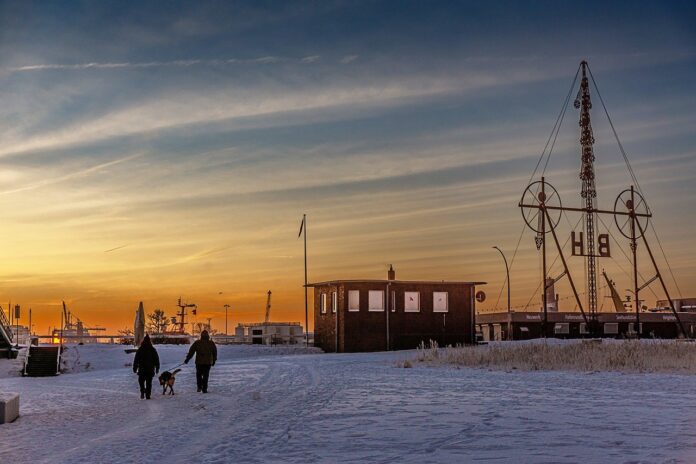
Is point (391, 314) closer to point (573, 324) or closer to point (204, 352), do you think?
point (204, 352)

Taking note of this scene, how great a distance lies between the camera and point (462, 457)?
9.98m

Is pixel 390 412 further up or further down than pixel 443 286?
further down

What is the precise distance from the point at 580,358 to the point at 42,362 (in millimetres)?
25568

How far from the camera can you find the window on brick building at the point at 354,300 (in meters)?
50.4

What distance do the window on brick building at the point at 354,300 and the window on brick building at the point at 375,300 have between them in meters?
0.74

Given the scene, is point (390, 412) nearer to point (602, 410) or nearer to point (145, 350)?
point (602, 410)

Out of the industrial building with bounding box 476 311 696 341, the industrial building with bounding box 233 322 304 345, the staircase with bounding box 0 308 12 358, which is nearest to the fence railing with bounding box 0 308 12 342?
the staircase with bounding box 0 308 12 358

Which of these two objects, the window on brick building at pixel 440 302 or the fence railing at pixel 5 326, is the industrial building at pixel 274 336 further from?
the fence railing at pixel 5 326

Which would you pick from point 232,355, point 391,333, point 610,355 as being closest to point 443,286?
point 391,333

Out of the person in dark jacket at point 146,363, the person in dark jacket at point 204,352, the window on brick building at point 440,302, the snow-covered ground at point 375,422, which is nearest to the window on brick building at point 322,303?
the window on brick building at point 440,302

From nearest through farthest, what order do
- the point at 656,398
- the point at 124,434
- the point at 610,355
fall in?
the point at 124,434
the point at 656,398
the point at 610,355

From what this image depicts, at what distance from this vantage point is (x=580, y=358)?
29.7 m

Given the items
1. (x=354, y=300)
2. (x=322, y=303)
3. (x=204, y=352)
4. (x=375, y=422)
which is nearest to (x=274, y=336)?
(x=322, y=303)

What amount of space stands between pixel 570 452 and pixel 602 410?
4.91m
